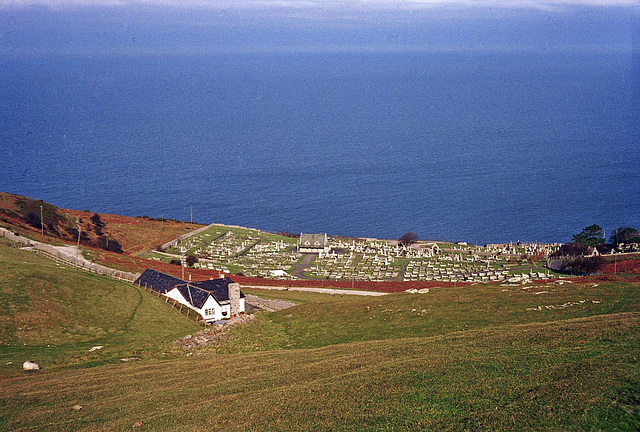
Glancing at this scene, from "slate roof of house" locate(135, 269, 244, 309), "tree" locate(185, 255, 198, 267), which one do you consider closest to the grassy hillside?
"slate roof of house" locate(135, 269, 244, 309)

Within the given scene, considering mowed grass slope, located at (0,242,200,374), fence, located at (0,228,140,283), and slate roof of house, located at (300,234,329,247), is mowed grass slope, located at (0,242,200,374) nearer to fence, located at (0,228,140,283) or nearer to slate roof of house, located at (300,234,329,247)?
fence, located at (0,228,140,283)

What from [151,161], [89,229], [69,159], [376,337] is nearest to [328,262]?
[89,229]

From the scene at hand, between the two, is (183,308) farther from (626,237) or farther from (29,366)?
(626,237)

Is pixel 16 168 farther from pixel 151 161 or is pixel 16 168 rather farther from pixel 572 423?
pixel 572 423

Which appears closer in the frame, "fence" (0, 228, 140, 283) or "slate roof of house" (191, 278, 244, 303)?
"slate roof of house" (191, 278, 244, 303)

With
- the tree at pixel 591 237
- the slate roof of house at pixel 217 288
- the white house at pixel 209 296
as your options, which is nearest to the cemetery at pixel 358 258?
the tree at pixel 591 237

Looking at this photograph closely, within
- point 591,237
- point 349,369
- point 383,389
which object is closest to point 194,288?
point 349,369

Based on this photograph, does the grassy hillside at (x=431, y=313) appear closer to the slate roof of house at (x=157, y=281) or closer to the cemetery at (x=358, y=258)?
the slate roof of house at (x=157, y=281)
